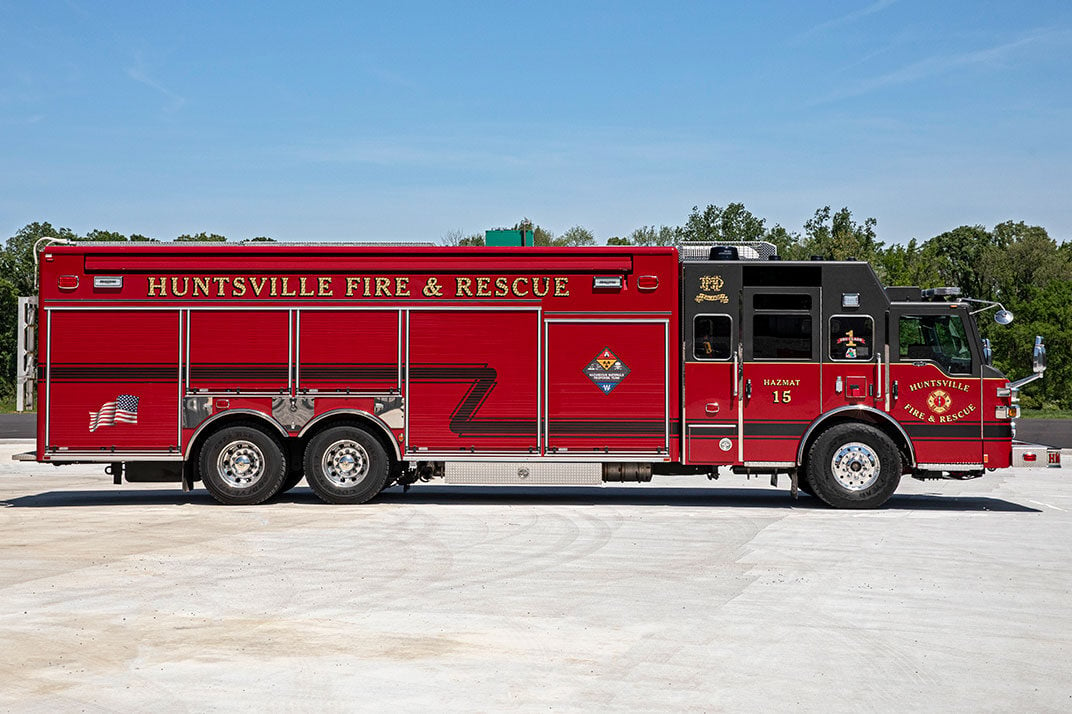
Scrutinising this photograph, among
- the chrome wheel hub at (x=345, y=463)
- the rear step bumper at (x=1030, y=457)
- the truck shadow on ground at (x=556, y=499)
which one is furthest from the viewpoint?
the truck shadow on ground at (x=556, y=499)

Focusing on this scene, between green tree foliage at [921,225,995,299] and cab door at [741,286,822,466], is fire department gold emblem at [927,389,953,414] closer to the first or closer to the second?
cab door at [741,286,822,466]

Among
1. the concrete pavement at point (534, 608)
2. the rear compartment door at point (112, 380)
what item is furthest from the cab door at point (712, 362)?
the rear compartment door at point (112, 380)

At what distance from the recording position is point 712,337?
49.7ft

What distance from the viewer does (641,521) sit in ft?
45.7

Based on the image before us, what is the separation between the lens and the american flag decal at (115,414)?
15383 mm

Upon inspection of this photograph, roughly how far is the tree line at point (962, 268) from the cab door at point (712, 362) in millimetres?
26024

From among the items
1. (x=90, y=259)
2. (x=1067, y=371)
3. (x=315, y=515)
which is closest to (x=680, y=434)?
(x=315, y=515)

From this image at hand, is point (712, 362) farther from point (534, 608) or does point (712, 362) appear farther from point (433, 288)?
point (534, 608)

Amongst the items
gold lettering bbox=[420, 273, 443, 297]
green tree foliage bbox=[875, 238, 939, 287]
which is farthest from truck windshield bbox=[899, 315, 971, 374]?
green tree foliage bbox=[875, 238, 939, 287]

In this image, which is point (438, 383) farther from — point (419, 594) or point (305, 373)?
point (419, 594)

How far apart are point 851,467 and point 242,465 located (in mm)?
8294

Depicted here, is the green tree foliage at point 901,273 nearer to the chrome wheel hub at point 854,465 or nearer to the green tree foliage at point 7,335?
the chrome wheel hub at point 854,465

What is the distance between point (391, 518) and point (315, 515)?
1.08 m

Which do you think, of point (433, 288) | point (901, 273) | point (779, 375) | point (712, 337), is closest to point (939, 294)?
point (779, 375)
